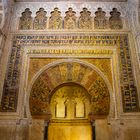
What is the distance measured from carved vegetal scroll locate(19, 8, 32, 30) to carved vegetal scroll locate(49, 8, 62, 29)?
2.04ft

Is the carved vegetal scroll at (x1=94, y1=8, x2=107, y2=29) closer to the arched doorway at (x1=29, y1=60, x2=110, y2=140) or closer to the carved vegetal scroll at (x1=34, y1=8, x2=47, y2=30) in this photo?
the arched doorway at (x1=29, y1=60, x2=110, y2=140)

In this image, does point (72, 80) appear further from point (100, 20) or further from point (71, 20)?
point (100, 20)

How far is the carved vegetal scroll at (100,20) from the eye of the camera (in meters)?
6.00

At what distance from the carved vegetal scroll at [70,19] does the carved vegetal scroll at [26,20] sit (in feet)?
3.49

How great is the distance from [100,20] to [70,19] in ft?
2.90

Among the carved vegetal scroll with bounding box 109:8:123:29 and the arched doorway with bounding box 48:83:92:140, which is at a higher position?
the carved vegetal scroll with bounding box 109:8:123:29

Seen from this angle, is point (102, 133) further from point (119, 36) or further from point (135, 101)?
point (119, 36)

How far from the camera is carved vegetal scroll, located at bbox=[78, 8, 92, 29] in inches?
236

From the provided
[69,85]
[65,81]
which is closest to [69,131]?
[69,85]

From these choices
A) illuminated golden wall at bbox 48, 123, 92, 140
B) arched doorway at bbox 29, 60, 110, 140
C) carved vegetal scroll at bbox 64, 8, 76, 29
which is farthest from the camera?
illuminated golden wall at bbox 48, 123, 92, 140

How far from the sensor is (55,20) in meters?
6.11

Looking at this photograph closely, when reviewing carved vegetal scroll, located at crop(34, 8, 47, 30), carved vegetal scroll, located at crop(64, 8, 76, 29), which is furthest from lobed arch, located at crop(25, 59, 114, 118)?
carved vegetal scroll, located at crop(34, 8, 47, 30)

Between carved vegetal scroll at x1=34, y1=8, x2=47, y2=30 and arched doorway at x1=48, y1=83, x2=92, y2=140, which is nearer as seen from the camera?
carved vegetal scroll at x1=34, y1=8, x2=47, y2=30

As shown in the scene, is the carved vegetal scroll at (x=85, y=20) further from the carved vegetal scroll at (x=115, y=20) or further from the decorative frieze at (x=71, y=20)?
the carved vegetal scroll at (x=115, y=20)
